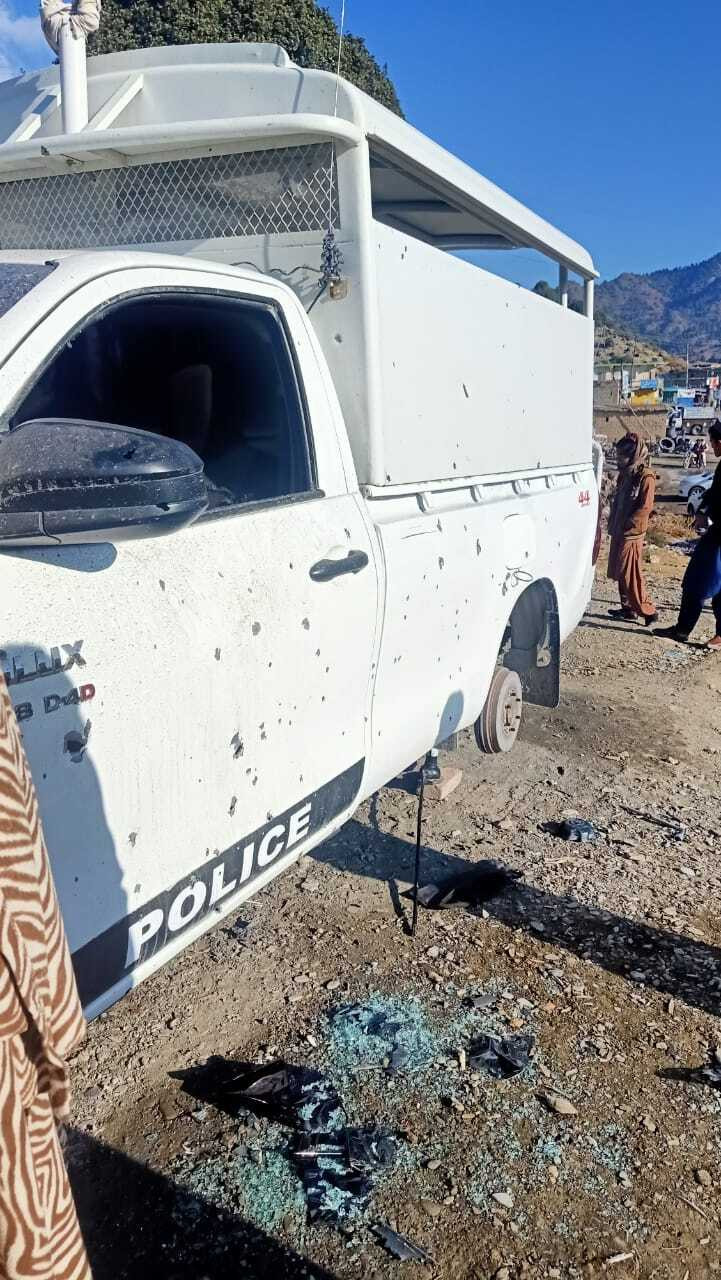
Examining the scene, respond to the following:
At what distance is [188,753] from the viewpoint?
82.5 inches

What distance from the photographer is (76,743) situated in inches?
70.2

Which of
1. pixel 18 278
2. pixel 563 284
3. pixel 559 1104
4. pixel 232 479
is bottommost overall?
pixel 559 1104

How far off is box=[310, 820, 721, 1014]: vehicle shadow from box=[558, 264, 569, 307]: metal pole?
3.42 meters

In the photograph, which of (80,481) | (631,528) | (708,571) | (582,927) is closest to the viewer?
(80,481)

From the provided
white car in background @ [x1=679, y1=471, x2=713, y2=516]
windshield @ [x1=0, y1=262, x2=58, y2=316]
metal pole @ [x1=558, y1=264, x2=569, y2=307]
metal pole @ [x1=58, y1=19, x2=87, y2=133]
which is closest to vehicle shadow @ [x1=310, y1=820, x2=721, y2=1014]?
windshield @ [x1=0, y1=262, x2=58, y2=316]

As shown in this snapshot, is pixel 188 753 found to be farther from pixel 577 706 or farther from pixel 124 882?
pixel 577 706

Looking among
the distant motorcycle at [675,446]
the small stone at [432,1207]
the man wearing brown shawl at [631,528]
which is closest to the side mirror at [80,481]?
the small stone at [432,1207]

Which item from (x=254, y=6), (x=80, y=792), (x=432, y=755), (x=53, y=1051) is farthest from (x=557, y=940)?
(x=254, y=6)

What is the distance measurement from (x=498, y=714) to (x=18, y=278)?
10.0 ft

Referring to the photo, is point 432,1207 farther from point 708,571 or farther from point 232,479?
point 708,571

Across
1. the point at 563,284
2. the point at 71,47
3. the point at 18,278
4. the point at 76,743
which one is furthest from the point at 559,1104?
the point at 563,284

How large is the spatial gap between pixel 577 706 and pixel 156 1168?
4411mm

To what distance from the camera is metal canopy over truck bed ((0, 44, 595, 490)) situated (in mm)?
2877

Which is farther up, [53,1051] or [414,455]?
[414,455]
